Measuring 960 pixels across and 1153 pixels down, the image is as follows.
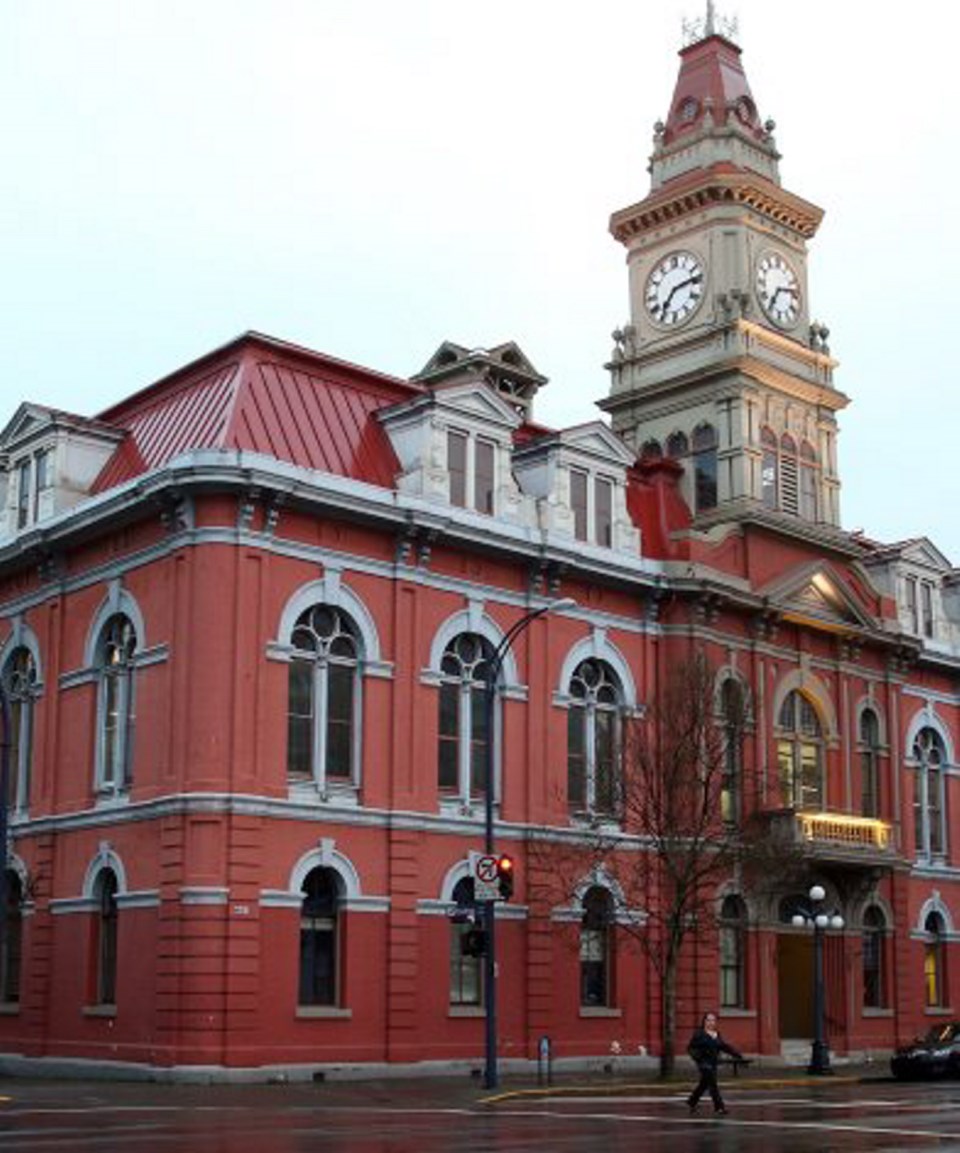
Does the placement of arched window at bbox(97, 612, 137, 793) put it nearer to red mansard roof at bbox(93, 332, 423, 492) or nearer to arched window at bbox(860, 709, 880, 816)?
red mansard roof at bbox(93, 332, 423, 492)

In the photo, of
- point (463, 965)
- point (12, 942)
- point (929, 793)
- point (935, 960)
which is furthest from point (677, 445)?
point (12, 942)

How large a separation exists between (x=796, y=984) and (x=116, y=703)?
21.2 meters

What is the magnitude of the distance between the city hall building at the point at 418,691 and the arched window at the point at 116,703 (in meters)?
0.09

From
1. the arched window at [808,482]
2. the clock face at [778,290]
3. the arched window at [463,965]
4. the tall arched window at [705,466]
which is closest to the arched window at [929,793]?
the arched window at [808,482]

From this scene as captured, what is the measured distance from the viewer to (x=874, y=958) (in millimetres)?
49719

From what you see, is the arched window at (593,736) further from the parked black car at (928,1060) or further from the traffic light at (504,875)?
the parked black car at (928,1060)

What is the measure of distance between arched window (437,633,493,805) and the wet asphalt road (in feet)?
23.9

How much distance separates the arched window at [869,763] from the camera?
50.6m

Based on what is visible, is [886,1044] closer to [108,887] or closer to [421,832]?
[421,832]

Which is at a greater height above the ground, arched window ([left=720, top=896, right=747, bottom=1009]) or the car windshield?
arched window ([left=720, top=896, right=747, bottom=1009])

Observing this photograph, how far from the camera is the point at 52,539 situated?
39625 mm

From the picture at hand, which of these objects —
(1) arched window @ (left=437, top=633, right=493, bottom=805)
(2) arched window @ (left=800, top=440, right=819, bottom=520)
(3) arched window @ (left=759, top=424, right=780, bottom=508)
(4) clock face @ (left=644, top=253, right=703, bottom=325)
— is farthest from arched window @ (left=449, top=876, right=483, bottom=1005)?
(4) clock face @ (left=644, top=253, right=703, bottom=325)

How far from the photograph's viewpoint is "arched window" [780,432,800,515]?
50.9 metres

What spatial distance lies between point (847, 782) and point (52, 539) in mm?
23511
